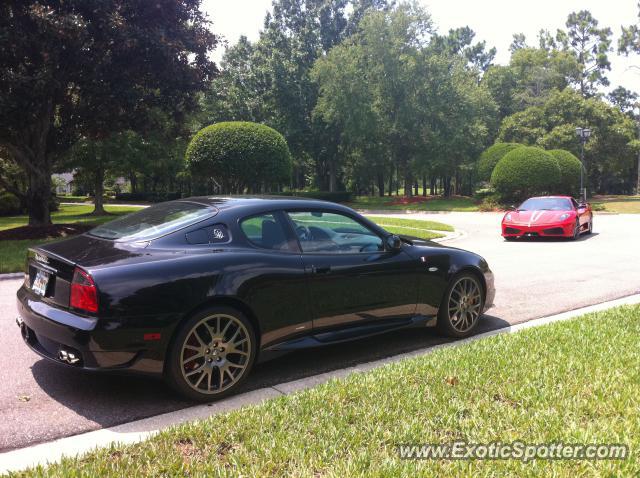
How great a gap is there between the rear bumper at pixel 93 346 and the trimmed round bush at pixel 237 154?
23.4 m

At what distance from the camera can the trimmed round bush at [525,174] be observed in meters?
31.0

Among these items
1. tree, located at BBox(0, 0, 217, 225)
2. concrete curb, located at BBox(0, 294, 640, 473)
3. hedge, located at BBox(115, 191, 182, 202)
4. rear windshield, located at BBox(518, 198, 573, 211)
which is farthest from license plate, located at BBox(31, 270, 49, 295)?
hedge, located at BBox(115, 191, 182, 202)

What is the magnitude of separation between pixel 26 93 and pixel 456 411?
14953 millimetres

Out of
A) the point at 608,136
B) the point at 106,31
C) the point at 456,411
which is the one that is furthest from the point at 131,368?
the point at 608,136

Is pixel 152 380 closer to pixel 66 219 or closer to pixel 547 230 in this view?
pixel 547 230

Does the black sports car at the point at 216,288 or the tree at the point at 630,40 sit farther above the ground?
the tree at the point at 630,40

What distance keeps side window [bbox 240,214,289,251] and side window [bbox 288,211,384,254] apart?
0.17 meters

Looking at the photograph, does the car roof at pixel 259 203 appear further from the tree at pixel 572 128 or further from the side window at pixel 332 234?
the tree at pixel 572 128

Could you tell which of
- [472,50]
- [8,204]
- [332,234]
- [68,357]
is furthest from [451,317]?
[472,50]

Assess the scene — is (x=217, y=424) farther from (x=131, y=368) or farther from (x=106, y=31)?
(x=106, y=31)

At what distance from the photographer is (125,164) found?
32000 mm

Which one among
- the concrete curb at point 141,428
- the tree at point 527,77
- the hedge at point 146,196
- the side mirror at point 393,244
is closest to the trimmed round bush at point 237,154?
the side mirror at point 393,244

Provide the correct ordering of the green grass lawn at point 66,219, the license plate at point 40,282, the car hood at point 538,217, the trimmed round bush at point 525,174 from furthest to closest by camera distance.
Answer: the trimmed round bush at point 525,174, the green grass lawn at point 66,219, the car hood at point 538,217, the license plate at point 40,282

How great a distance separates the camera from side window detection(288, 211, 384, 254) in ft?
15.8
